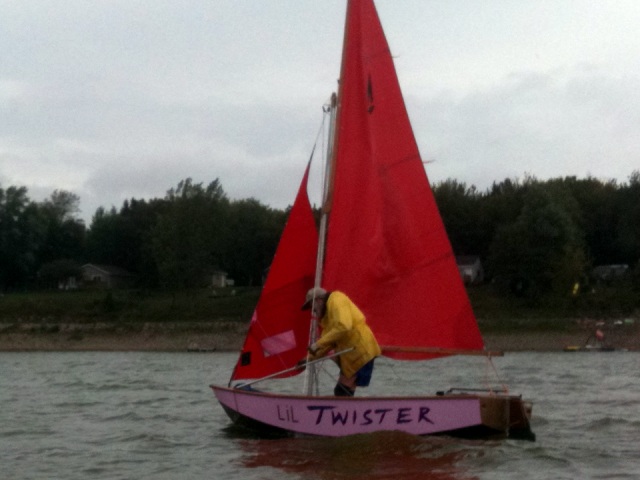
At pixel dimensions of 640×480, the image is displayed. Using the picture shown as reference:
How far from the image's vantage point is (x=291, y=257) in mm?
15883

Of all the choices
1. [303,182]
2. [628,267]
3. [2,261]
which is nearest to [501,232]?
[628,267]

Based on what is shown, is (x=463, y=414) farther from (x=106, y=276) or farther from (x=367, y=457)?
(x=106, y=276)

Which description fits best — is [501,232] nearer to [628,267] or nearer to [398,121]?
[628,267]

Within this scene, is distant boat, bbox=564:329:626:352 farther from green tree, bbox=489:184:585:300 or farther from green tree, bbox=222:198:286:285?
green tree, bbox=222:198:286:285

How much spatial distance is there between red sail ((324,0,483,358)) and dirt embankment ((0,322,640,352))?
46996 mm

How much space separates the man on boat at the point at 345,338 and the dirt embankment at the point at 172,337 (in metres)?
47.8

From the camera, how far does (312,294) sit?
48.0 feet

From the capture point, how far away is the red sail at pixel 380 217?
15234 mm

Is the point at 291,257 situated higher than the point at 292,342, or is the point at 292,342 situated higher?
the point at 291,257

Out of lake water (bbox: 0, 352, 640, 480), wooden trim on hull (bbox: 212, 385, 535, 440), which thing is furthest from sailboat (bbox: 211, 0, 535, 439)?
lake water (bbox: 0, 352, 640, 480)

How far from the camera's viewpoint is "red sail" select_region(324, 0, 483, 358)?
1523 cm

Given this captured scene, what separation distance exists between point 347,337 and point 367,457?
1.60 meters

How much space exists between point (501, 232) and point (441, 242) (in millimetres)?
59743

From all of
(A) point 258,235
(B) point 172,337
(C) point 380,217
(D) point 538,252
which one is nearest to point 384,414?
(C) point 380,217
